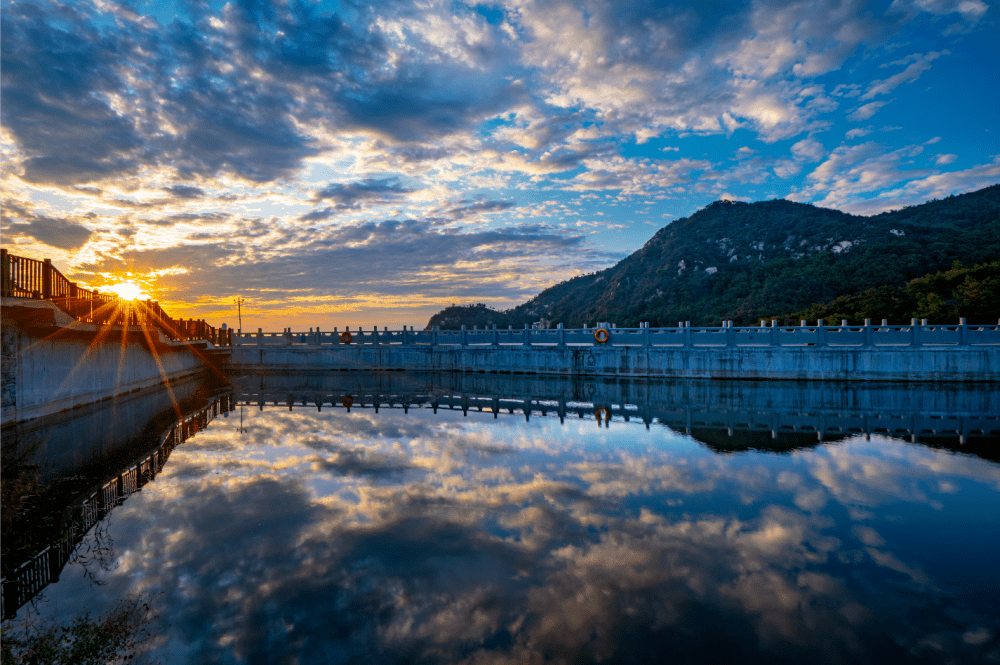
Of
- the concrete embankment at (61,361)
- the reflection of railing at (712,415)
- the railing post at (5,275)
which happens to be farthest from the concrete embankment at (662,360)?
the railing post at (5,275)

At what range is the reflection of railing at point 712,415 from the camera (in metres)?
16.2

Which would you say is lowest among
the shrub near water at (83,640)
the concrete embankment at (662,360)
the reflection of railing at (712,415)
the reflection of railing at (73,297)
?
Answer: the shrub near water at (83,640)

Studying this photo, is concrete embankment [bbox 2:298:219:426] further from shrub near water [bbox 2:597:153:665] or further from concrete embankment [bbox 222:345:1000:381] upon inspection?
concrete embankment [bbox 222:345:1000:381]

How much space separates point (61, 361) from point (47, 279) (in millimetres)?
3582

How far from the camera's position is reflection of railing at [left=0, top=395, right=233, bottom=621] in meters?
6.33

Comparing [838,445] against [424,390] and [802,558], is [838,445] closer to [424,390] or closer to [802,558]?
[802,558]

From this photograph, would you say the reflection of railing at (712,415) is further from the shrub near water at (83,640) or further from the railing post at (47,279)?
the shrub near water at (83,640)

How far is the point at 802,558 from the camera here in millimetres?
7184

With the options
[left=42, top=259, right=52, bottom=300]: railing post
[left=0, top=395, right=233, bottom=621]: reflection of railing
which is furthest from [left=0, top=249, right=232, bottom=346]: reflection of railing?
[left=0, top=395, right=233, bottom=621]: reflection of railing

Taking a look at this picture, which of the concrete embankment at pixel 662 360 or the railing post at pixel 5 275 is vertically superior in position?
the railing post at pixel 5 275

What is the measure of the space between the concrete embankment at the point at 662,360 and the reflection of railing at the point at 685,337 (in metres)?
0.32

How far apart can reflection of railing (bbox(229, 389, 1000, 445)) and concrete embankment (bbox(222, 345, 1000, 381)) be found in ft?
31.2

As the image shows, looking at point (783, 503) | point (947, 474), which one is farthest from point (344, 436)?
point (947, 474)

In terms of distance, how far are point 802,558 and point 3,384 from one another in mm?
20529
